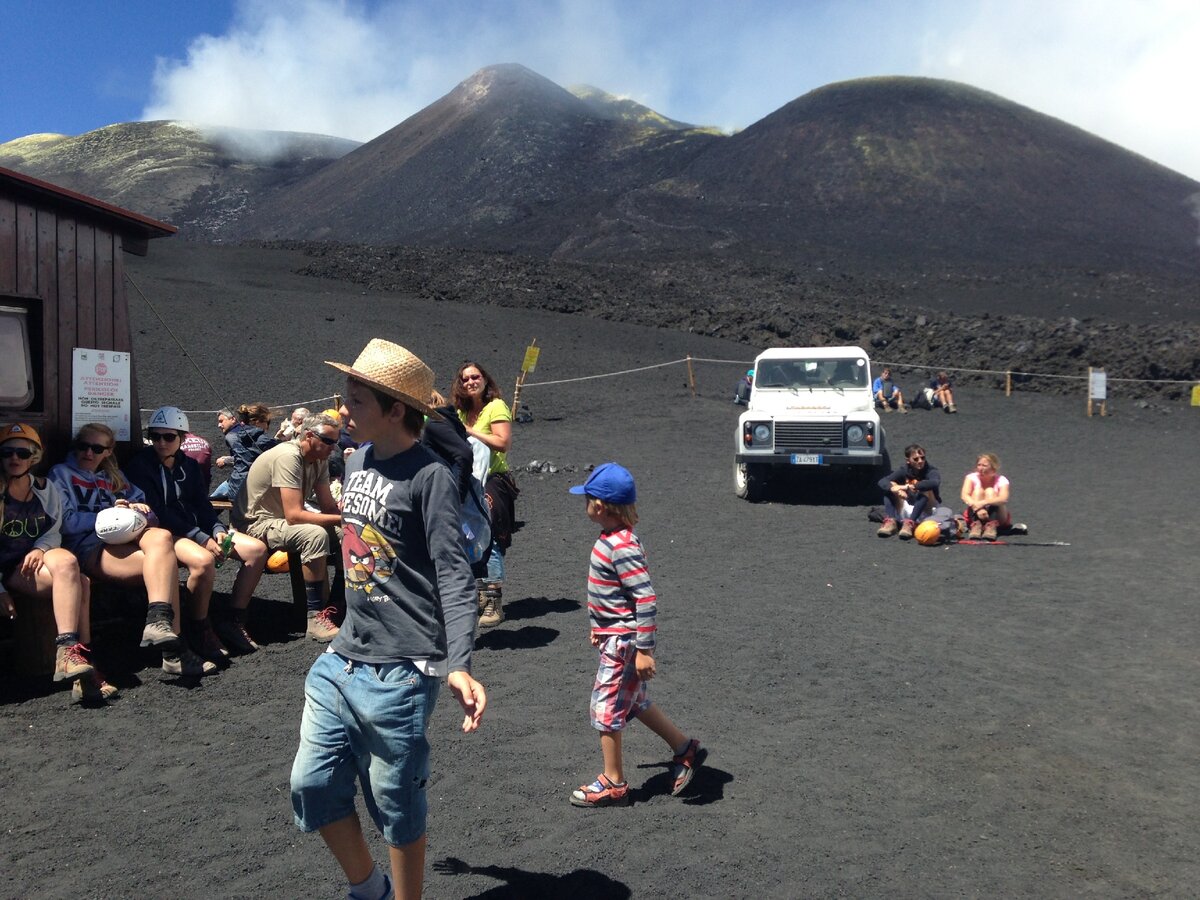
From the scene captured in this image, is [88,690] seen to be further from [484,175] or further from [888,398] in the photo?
[484,175]

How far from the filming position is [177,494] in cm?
631

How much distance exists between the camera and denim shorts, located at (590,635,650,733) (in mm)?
4254

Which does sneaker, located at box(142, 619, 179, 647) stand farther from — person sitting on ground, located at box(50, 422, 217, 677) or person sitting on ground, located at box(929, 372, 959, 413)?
person sitting on ground, located at box(929, 372, 959, 413)

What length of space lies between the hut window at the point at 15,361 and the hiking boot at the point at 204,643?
1.66 m

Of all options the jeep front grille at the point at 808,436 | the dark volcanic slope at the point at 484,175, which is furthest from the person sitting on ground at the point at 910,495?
the dark volcanic slope at the point at 484,175

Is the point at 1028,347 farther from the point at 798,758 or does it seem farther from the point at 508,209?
the point at 508,209

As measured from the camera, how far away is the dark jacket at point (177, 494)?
6.21 metres

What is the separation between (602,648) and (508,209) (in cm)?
7036

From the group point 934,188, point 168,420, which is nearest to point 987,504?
point 168,420

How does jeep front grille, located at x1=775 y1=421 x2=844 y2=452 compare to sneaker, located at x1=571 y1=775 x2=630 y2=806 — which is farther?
jeep front grille, located at x1=775 y1=421 x2=844 y2=452

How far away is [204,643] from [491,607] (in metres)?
1.94

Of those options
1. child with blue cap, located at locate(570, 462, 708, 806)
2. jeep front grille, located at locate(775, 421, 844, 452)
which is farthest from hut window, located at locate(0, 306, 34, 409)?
jeep front grille, located at locate(775, 421, 844, 452)

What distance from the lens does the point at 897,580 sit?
9203 mm

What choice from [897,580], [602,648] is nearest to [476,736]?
[602,648]
